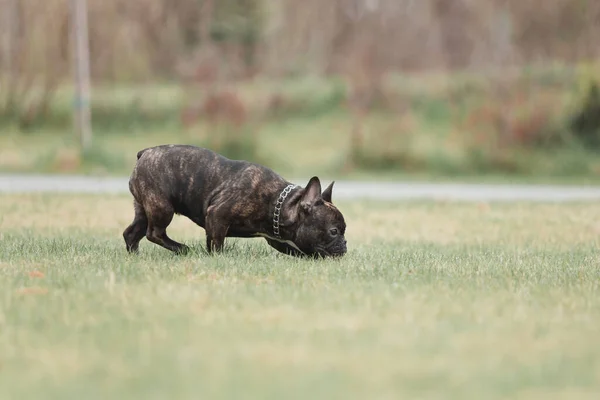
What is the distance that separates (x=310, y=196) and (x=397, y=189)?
33.4ft

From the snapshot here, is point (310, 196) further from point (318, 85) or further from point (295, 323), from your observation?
point (318, 85)

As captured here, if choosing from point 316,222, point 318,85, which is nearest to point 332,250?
point 316,222

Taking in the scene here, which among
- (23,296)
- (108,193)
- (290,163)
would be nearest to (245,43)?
(290,163)

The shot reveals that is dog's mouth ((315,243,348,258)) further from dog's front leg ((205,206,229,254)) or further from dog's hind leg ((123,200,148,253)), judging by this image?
dog's hind leg ((123,200,148,253))

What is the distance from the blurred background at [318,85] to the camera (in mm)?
22969

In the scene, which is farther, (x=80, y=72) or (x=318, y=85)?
(x=318, y=85)

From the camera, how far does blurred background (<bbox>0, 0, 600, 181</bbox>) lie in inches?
904

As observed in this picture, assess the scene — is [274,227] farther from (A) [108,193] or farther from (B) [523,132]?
(B) [523,132]

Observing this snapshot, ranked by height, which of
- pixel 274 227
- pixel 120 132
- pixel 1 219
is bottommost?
pixel 120 132

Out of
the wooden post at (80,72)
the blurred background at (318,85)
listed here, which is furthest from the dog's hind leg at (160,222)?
the wooden post at (80,72)

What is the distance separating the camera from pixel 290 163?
23.5m

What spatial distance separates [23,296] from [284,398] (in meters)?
2.88

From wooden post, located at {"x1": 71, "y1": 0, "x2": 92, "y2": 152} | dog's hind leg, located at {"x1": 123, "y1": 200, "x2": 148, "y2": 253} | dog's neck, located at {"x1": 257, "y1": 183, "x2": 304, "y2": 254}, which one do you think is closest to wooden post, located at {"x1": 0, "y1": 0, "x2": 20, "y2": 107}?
wooden post, located at {"x1": 71, "y1": 0, "x2": 92, "y2": 152}

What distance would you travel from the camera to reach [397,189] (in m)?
18.5
